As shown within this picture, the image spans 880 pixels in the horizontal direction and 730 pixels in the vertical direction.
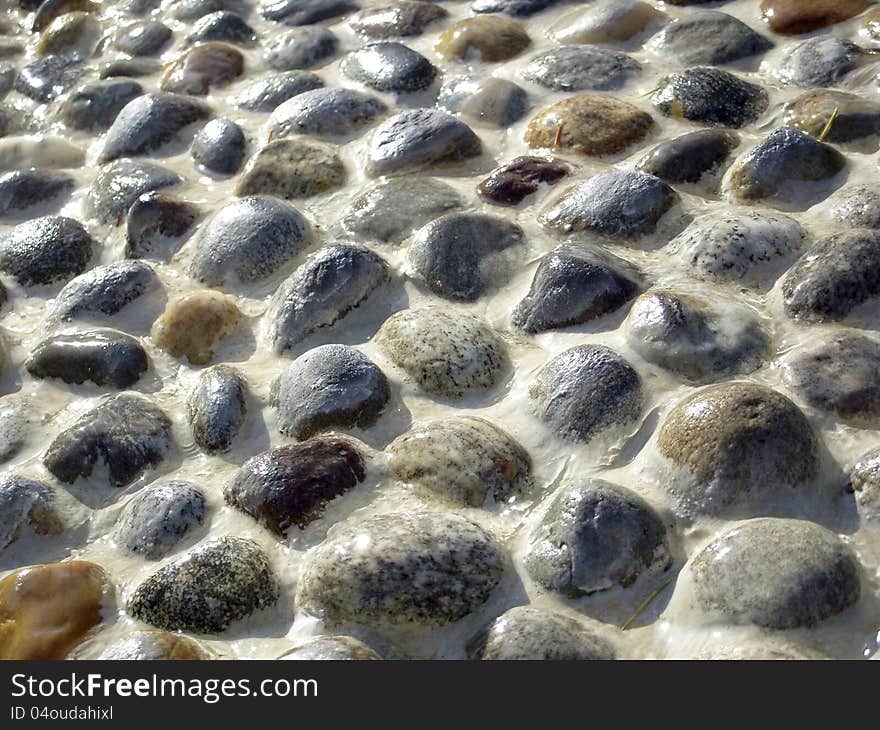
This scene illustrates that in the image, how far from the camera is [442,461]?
221 cm

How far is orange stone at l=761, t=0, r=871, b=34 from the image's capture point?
3.42 meters

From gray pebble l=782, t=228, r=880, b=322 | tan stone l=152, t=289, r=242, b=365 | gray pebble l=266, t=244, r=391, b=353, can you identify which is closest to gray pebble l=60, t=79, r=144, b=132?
tan stone l=152, t=289, r=242, b=365

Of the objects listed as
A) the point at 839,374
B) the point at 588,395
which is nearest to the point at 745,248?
the point at 839,374

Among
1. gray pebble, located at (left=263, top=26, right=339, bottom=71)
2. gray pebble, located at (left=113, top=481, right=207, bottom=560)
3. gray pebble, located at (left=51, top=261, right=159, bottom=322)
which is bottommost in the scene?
gray pebble, located at (left=113, top=481, right=207, bottom=560)

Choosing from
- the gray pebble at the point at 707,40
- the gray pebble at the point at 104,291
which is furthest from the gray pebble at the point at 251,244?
the gray pebble at the point at 707,40

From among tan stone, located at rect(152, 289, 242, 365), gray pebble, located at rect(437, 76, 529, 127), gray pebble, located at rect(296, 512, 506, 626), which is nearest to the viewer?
gray pebble, located at rect(296, 512, 506, 626)

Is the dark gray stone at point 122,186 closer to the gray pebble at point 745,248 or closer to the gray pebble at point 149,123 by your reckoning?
the gray pebble at point 149,123

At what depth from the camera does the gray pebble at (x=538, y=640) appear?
1847 millimetres

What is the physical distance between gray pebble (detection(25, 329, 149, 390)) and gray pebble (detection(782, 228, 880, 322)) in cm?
153

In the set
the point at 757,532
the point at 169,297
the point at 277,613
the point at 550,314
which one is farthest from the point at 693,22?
the point at 277,613

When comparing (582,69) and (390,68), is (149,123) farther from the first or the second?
(582,69)

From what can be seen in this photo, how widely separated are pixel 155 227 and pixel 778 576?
6.48ft

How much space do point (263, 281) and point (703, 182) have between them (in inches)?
46.6

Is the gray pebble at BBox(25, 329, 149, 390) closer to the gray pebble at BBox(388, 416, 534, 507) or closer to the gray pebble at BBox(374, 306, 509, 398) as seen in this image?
the gray pebble at BBox(374, 306, 509, 398)
